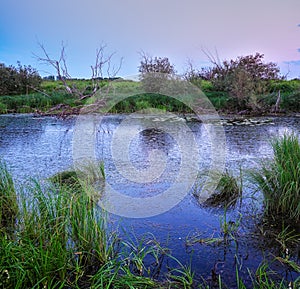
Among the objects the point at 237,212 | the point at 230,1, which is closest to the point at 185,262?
the point at 237,212

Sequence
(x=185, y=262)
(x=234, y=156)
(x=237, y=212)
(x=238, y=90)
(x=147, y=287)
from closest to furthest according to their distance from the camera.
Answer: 1. (x=147, y=287)
2. (x=185, y=262)
3. (x=237, y=212)
4. (x=234, y=156)
5. (x=238, y=90)

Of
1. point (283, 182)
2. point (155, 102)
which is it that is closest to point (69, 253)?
point (283, 182)

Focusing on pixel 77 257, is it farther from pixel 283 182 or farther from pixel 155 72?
pixel 155 72

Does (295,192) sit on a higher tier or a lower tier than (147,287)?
higher

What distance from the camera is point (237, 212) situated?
347cm

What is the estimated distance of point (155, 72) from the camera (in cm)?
1819

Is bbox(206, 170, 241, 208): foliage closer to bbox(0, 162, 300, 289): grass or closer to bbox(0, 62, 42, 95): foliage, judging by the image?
bbox(0, 162, 300, 289): grass

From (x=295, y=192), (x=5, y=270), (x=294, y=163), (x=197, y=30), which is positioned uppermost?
(x=197, y=30)

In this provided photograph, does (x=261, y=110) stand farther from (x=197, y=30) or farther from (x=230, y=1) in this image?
(x=230, y=1)

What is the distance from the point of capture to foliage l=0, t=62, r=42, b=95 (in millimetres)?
19906

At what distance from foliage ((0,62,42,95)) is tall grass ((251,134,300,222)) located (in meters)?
18.9

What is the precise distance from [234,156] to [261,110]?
796 cm

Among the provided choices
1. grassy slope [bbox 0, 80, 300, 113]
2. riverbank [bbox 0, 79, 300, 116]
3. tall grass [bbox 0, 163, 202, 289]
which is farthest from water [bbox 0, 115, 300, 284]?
grassy slope [bbox 0, 80, 300, 113]


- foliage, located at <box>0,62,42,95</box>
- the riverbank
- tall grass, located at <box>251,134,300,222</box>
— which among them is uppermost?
foliage, located at <box>0,62,42,95</box>
